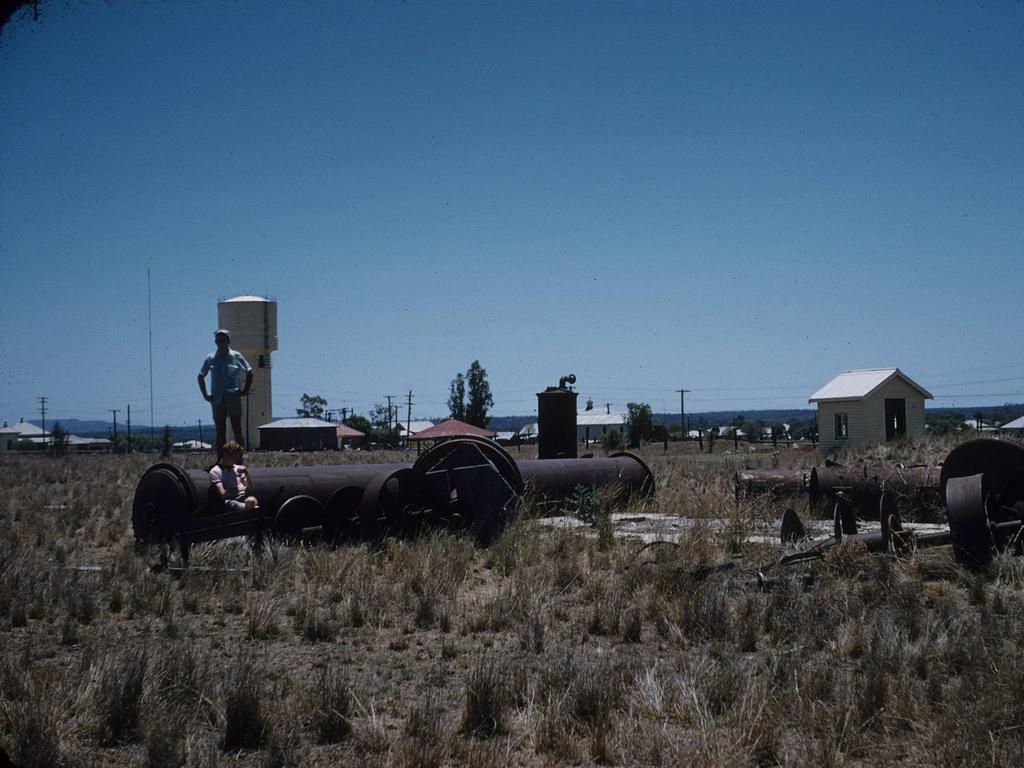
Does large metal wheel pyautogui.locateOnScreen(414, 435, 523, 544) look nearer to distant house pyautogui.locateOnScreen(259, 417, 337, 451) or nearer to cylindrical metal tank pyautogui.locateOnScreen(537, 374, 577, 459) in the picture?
cylindrical metal tank pyautogui.locateOnScreen(537, 374, 577, 459)

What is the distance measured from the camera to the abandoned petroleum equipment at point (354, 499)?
1166 cm

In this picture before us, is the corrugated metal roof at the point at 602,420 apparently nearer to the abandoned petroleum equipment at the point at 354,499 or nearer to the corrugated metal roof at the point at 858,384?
the corrugated metal roof at the point at 858,384

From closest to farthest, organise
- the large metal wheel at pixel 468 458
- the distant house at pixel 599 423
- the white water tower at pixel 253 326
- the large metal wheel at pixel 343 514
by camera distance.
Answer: the large metal wheel at pixel 343 514 < the large metal wheel at pixel 468 458 < the white water tower at pixel 253 326 < the distant house at pixel 599 423

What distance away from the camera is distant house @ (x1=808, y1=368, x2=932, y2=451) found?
1700 inches

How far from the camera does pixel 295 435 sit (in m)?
87.1

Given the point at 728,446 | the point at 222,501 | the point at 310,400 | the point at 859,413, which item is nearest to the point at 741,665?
the point at 222,501

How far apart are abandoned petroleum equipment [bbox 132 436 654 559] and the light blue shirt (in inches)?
61.3

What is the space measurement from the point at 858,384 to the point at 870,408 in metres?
1.59

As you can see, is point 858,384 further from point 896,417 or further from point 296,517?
point 296,517

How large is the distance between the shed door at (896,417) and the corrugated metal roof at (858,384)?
971 millimetres

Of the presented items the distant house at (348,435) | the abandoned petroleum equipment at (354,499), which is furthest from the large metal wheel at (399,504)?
the distant house at (348,435)

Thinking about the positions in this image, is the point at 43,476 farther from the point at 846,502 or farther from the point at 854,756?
the point at 854,756

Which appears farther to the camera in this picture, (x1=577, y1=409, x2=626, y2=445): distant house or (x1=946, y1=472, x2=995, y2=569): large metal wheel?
(x1=577, y1=409, x2=626, y2=445): distant house

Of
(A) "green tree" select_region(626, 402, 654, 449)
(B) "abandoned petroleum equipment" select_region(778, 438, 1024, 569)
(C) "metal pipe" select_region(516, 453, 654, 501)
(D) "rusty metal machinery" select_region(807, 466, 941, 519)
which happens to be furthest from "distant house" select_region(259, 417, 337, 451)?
(B) "abandoned petroleum equipment" select_region(778, 438, 1024, 569)
